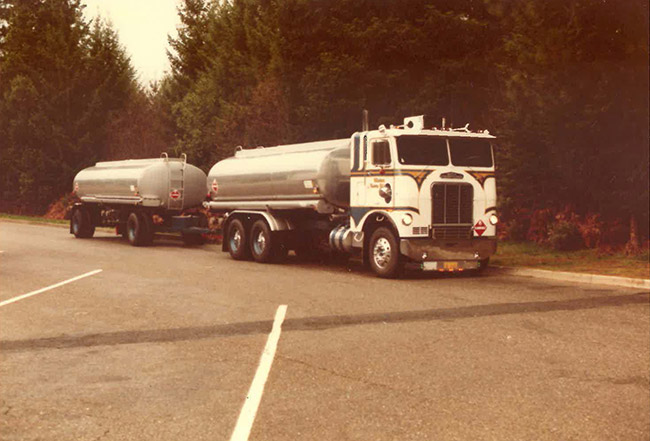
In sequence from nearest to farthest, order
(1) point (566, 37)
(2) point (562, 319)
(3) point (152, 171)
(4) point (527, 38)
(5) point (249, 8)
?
(2) point (562, 319)
(1) point (566, 37)
(4) point (527, 38)
(3) point (152, 171)
(5) point (249, 8)

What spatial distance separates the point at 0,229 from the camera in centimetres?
3247

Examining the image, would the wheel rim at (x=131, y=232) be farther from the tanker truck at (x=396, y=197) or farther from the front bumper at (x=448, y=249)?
the front bumper at (x=448, y=249)

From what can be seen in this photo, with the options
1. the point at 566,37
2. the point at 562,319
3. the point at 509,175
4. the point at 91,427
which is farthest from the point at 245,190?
the point at 91,427

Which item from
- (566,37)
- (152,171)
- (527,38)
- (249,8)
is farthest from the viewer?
(249,8)

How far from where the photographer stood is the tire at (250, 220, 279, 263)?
1892 centimetres

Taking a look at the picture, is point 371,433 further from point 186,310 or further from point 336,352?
point 186,310

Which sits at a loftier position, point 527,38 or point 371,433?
point 527,38

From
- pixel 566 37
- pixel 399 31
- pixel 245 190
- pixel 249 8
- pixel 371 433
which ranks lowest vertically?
pixel 371 433

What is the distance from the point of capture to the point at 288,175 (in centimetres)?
1858

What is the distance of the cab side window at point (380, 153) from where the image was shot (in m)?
15.9

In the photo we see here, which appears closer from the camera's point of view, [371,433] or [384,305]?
[371,433]

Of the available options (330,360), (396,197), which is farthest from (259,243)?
(330,360)

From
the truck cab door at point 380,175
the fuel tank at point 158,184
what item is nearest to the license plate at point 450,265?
the truck cab door at point 380,175

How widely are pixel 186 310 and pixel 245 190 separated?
30.5ft
